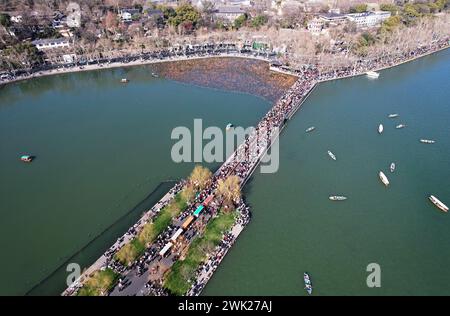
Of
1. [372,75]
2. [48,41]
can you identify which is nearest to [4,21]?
[48,41]

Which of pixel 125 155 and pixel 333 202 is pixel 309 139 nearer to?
pixel 333 202

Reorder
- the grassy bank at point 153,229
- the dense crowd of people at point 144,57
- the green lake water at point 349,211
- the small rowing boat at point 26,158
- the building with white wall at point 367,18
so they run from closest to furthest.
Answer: the grassy bank at point 153,229, the green lake water at point 349,211, the small rowing boat at point 26,158, the dense crowd of people at point 144,57, the building with white wall at point 367,18

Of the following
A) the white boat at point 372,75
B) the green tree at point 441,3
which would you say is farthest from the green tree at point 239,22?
the green tree at point 441,3

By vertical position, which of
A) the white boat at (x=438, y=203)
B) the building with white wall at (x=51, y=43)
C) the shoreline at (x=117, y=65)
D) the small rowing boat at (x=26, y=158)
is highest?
the building with white wall at (x=51, y=43)

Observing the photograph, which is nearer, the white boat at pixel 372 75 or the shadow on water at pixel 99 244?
the shadow on water at pixel 99 244

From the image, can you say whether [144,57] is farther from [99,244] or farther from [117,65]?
[99,244]

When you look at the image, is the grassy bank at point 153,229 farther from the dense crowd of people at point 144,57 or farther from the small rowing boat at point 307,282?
the dense crowd of people at point 144,57

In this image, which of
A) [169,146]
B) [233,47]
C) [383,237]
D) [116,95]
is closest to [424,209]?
[383,237]
